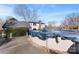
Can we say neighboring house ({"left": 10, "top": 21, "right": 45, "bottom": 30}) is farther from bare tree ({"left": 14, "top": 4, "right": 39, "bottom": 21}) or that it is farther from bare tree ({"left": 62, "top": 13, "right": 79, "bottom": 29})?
bare tree ({"left": 62, "top": 13, "right": 79, "bottom": 29})

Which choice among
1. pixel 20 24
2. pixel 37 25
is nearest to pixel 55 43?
pixel 37 25

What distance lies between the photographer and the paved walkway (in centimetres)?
149

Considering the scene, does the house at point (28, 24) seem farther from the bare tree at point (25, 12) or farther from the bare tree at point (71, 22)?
the bare tree at point (71, 22)

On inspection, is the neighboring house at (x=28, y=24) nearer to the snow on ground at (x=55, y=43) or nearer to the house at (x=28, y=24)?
the house at (x=28, y=24)

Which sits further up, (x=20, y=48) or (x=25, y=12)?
(x=25, y=12)

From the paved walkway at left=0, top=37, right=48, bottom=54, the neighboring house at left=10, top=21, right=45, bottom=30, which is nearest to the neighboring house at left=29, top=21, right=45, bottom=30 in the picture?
the neighboring house at left=10, top=21, right=45, bottom=30

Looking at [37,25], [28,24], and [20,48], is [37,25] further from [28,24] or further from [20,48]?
[20,48]

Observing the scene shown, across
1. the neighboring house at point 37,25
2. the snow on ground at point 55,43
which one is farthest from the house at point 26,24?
the snow on ground at point 55,43

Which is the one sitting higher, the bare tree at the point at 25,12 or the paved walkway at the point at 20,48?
the bare tree at the point at 25,12

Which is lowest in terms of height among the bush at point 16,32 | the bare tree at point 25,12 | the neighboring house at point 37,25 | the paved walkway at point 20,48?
the paved walkway at point 20,48

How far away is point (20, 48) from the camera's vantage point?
1502 mm

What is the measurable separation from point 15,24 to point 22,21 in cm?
6

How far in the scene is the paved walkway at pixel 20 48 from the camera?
1.49 metres
